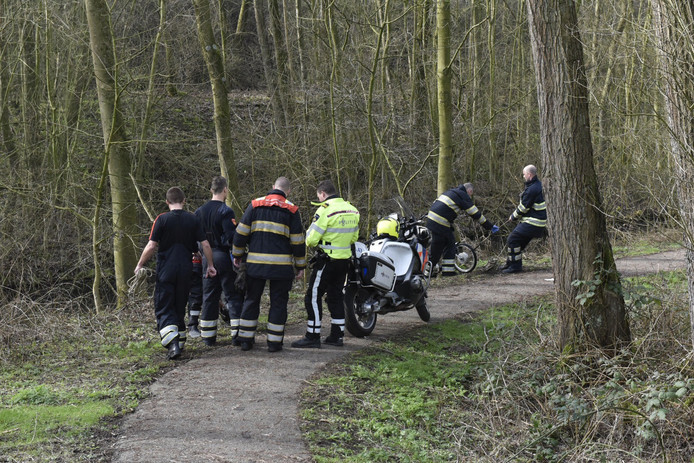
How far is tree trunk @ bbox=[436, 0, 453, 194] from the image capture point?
13414mm

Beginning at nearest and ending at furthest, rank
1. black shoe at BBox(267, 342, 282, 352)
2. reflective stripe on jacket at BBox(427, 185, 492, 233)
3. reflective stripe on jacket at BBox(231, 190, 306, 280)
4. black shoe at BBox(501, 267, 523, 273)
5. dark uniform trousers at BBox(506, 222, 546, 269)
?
reflective stripe on jacket at BBox(231, 190, 306, 280) < black shoe at BBox(267, 342, 282, 352) < reflective stripe on jacket at BBox(427, 185, 492, 233) < dark uniform trousers at BBox(506, 222, 546, 269) < black shoe at BBox(501, 267, 523, 273)

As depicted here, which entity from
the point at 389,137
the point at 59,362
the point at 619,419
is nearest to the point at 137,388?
the point at 59,362

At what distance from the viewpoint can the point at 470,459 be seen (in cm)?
570

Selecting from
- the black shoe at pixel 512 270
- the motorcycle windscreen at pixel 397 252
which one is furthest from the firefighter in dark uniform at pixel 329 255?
the black shoe at pixel 512 270

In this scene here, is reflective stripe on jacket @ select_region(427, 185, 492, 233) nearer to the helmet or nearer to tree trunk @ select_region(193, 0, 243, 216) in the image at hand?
the helmet

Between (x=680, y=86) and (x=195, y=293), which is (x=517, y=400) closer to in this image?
(x=680, y=86)

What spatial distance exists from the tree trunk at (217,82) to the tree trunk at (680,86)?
22.3ft

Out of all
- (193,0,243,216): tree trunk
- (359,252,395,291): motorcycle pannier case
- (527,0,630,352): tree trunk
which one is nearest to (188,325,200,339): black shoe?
(359,252,395,291): motorcycle pannier case

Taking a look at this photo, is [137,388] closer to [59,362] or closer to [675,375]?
[59,362]

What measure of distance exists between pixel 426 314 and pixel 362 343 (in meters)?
1.56

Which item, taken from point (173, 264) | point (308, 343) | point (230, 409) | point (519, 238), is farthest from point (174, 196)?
point (519, 238)

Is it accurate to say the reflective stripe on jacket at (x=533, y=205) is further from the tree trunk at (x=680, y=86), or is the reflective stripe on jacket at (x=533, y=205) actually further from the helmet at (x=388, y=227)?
the tree trunk at (x=680, y=86)

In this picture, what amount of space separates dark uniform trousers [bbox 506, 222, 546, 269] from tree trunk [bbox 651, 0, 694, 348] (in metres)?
7.19

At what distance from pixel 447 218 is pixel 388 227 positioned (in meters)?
3.76
